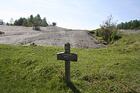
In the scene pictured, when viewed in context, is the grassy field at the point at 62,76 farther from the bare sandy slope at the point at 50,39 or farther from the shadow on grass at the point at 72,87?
the bare sandy slope at the point at 50,39

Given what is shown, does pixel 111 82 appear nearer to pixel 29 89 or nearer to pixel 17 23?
pixel 29 89

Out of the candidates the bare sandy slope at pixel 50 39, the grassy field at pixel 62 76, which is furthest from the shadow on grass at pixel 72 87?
the bare sandy slope at pixel 50 39

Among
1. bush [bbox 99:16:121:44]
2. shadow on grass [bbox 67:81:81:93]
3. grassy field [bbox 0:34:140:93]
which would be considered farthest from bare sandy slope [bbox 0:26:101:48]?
shadow on grass [bbox 67:81:81:93]

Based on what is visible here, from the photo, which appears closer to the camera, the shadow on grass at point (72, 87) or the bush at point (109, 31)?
the shadow on grass at point (72, 87)

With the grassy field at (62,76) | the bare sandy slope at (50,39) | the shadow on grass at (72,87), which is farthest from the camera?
the bare sandy slope at (50,39)

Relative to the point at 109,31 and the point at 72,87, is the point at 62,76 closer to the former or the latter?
the point at 72,87

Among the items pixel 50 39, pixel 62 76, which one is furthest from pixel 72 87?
pixel 50 39

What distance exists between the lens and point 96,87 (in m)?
8.88

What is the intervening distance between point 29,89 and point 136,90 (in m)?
3.53

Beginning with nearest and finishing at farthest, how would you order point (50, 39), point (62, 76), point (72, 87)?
point (72, 87)
point (62, 76)
point (50, 39)

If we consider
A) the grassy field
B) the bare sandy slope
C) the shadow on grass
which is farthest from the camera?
the bare sandy slope

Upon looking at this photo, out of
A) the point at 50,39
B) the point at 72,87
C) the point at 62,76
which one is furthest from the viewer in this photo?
the point at 50,39

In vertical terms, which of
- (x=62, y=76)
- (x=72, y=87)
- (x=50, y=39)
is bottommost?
(x=72, y=87)

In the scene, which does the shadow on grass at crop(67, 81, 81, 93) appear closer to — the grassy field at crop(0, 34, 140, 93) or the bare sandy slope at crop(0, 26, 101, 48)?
the grassy field at crop(0, 34, 140, 93)
